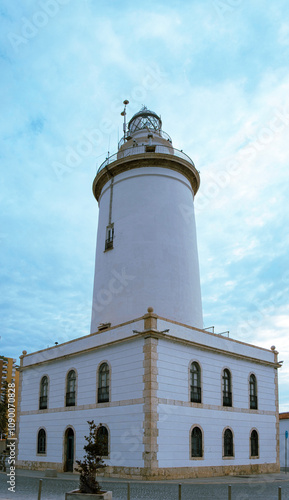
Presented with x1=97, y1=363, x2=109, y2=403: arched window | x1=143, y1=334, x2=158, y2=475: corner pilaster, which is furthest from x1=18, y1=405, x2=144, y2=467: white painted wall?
x1=97, y1=363, x2=109, y2=403: arched window

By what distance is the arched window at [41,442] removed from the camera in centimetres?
2601

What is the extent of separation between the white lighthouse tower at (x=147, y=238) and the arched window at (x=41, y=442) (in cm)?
624

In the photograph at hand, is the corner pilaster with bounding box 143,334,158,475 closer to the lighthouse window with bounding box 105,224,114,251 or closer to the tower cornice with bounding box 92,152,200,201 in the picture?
the lighthouse window with bounding box 105,224,114,251

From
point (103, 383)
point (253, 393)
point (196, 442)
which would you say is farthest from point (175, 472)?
point (253, 393)

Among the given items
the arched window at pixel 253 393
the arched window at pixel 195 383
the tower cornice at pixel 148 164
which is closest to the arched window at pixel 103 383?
the arched window at pixel 195 383

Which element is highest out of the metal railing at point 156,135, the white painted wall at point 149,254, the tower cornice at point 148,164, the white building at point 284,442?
the metal railing at point 156,135

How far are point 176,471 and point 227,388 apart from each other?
5.68m

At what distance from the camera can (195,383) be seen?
874 inches

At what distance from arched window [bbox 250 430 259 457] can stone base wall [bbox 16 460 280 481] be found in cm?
57

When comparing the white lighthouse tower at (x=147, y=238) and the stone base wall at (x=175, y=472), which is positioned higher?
the white lighthouse tower at (x=147, y=238)

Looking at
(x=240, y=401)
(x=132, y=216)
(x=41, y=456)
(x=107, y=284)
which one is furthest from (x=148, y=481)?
(x=132, y=216)

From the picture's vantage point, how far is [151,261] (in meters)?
26.1

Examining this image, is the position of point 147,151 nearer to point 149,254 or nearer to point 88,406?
point 149,254

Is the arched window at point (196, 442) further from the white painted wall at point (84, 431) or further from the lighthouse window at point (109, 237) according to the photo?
the lighthouse window at point (109, 237)
